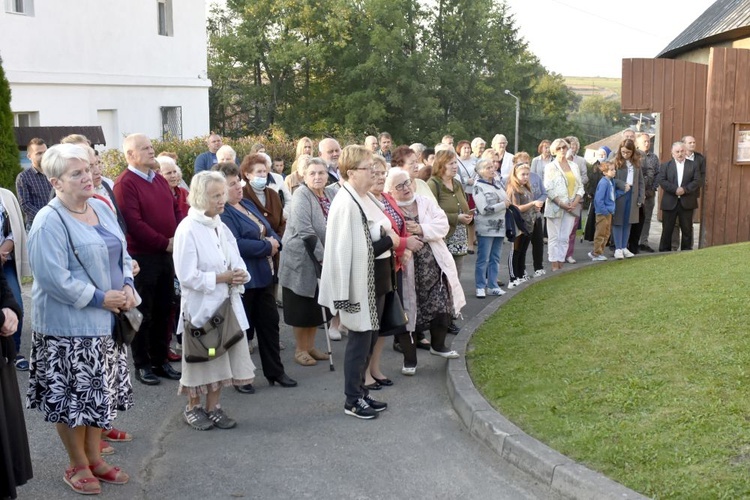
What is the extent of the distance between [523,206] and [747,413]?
6.02 m

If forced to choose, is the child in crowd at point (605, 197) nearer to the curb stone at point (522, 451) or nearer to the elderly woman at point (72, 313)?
the curb stone at point (522, 451)

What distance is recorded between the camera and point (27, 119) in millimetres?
17594

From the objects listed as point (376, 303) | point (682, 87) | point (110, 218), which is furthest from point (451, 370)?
point (682, 87)

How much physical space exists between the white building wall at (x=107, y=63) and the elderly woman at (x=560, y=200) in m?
10.7

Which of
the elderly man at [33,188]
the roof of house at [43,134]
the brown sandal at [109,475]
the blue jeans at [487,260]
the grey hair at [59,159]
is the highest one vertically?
the roof of house at [43,134]

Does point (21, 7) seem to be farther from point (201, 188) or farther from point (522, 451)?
point (522, 451)

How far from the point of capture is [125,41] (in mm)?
20656

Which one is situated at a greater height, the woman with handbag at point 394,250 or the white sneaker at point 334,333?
the woman with handbag at point 394,250

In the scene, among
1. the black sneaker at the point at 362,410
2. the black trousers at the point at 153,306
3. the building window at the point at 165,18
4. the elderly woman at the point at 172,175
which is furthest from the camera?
the building window at the point at 165,18

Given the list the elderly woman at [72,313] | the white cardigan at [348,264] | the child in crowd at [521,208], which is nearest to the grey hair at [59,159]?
the elderly woman at [72,313]

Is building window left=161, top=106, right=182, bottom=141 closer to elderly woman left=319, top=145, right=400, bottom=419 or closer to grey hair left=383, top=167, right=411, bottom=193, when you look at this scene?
grey hair left=383, top=167, right=411, bottom=193

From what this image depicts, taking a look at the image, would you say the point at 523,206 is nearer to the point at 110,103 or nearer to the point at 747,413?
the point at 747,413

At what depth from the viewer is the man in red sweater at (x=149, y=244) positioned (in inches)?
291

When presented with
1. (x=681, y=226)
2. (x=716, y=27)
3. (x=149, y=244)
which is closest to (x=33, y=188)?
(x=149, y=244)
